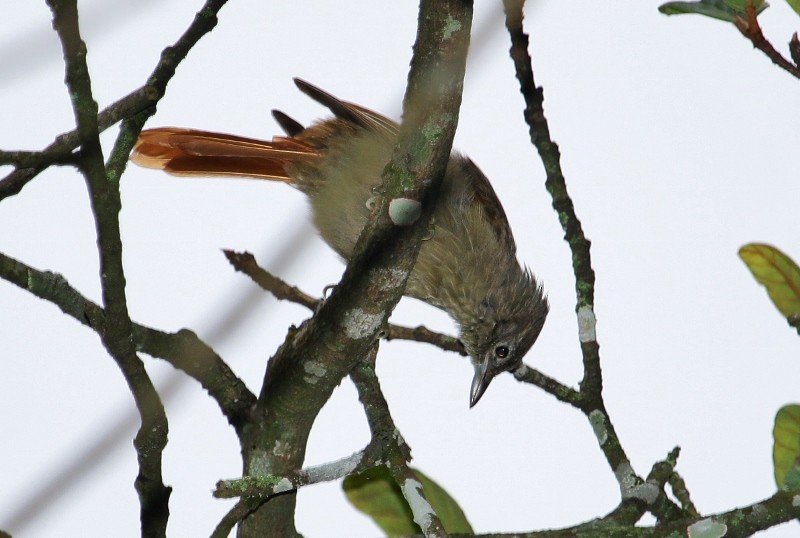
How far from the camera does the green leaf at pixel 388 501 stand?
3119 mm

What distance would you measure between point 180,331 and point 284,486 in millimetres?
538

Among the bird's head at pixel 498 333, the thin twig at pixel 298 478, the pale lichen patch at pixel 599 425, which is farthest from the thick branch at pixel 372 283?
the bird's head at pixel 498 333

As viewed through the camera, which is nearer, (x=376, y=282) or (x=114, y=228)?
(x=114, y=228)

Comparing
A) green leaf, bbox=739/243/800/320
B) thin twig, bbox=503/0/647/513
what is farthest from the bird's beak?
green leaf, bbox=739/243/800/320

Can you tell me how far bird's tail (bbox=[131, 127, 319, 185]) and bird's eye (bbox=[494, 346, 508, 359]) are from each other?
142 cm

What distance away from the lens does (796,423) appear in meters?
2.83

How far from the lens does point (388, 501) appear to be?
10.7ft

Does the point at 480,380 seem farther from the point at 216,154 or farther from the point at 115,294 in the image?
the point at 115,294

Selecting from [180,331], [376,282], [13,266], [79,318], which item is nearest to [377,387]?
[376,282]

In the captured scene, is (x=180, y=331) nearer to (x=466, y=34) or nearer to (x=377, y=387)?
(x=377, y=387)

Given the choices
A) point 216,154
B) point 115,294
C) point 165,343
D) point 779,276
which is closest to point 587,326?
point 779,276

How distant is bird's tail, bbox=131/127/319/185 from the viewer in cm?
460

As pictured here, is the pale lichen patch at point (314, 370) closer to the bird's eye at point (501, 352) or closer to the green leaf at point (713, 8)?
the green leaf at point (713, 8)

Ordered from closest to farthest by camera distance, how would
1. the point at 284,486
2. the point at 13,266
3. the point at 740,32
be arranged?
1. the point at 13,266
2. the point at 284,486
3. the point at 740,32
